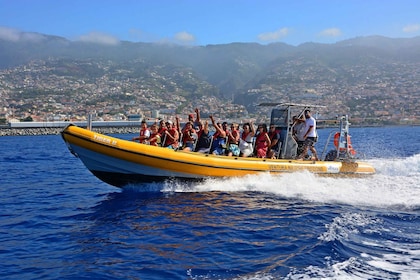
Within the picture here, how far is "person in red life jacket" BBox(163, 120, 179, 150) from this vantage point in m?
12.2

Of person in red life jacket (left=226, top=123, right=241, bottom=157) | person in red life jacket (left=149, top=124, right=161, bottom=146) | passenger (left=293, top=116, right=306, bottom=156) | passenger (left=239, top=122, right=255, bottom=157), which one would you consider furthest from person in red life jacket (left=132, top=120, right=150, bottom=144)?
passenger (left=293, top=116, right=306, bottom=156)

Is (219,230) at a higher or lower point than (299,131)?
lower

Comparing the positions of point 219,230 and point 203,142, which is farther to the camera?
point 203,142

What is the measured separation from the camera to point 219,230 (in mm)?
8008

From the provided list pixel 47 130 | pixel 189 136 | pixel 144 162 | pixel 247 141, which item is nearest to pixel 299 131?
pixel 247 141

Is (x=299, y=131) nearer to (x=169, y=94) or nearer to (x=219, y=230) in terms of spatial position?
(x=219, y=230)

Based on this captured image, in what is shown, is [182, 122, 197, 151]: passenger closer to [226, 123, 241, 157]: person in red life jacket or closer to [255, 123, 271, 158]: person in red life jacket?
[226, 123, 241, 157]: person in red life jacket

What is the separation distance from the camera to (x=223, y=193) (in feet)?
37.7

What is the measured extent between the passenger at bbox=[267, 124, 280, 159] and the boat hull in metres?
0.57

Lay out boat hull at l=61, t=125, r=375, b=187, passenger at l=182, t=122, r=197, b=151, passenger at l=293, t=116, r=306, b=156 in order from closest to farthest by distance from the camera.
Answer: boat hull at l=61, t=125, r=375, b=187 → passenger at l=182, t=122, r=197, b=151 → passenger at l=293, t=116, r=306, b=156

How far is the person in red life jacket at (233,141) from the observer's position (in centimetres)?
1228

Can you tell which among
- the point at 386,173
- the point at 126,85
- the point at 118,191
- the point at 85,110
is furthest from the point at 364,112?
the point at 118,191

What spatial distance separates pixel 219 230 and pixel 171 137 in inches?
183

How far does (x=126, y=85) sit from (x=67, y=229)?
156 metres
